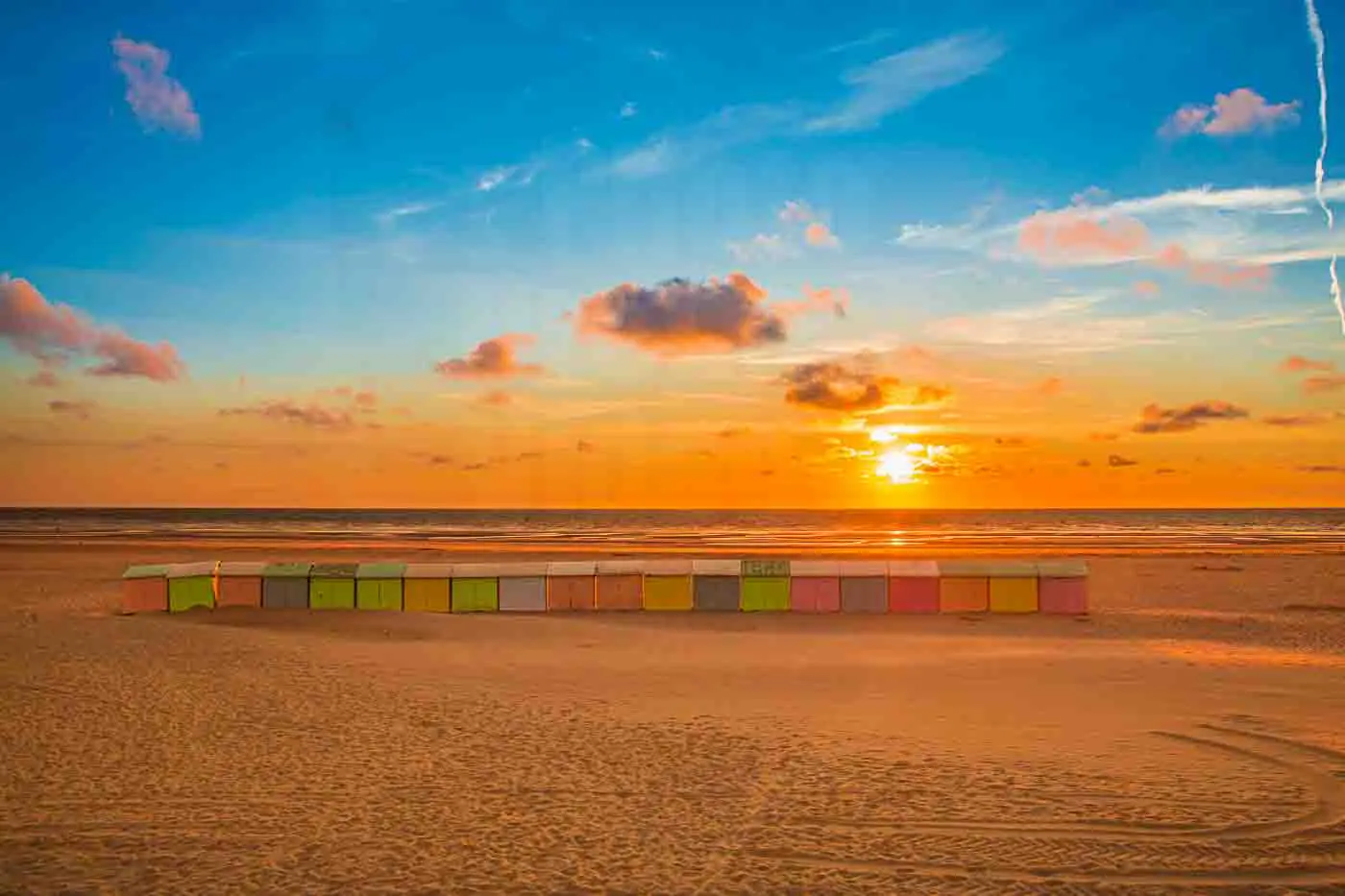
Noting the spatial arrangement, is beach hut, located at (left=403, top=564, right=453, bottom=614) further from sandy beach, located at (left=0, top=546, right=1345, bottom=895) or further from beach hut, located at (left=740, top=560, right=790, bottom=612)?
beach hut, located at (left=740, top=560, right=790, bottom=612)

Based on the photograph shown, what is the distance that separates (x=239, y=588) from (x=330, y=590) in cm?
232

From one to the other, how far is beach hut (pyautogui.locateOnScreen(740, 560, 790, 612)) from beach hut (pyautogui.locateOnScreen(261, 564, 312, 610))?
424 inches

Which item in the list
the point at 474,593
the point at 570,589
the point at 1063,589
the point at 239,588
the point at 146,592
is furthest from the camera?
the point at 570,589

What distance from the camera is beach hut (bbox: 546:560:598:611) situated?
25625 millimetres

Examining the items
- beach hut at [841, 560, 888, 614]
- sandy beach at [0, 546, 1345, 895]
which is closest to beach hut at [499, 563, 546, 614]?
sandy beach at [0, 546, 1345, 895]

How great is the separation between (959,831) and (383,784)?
5615 mm

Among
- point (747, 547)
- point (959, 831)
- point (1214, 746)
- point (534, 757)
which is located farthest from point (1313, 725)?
point (747, 547)

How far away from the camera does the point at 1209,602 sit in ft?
95.2

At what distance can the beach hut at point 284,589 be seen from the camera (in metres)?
25.4

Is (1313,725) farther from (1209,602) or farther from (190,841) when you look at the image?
(1209,602)

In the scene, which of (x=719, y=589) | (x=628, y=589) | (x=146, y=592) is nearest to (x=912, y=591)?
(x=719, y=589)

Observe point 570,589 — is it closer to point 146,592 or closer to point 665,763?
point 146,592

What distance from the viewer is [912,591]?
25.3m

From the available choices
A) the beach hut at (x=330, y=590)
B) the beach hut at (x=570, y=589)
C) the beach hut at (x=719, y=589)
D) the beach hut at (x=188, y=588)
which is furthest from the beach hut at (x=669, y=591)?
the beach hut at (x=188, y=588)
